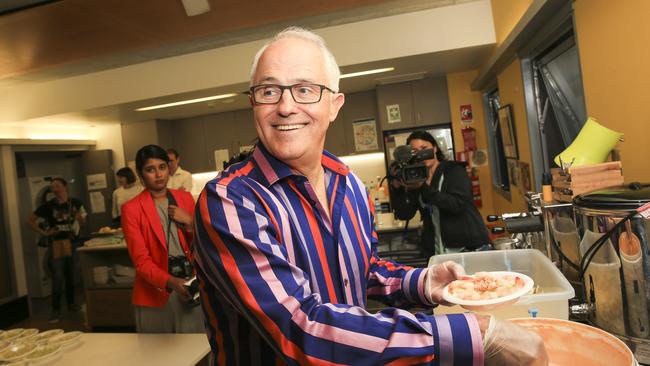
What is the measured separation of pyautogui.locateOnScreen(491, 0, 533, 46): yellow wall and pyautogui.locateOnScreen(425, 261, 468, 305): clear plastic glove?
7.34ft

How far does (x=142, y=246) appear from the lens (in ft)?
7.29

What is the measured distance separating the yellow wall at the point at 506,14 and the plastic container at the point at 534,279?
191 cm

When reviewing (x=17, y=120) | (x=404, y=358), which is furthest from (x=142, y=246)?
(x=17, y=120)

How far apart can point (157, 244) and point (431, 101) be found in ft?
12.3

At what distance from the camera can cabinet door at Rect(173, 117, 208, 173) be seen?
5941 mm

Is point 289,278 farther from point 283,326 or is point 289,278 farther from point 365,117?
point 365,117

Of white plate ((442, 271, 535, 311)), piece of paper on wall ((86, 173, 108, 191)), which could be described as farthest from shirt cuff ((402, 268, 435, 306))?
piece of paper on wall ((86, 173, 108, 191))

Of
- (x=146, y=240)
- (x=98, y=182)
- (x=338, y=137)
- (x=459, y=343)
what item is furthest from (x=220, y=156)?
(x=459, y=343)

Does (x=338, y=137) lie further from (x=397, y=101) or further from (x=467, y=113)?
(x=467, y=113)

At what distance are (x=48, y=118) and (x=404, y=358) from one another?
18.6 feet

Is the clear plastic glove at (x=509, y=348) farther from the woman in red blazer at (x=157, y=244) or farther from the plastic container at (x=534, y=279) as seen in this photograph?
the woman in red blazer at (x=157, y=244)

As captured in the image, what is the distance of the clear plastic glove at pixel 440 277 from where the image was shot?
3.18 feet

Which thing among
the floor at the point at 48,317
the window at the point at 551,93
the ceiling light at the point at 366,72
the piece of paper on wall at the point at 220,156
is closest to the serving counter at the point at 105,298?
the floor at the point at 48,317

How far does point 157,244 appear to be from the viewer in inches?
89.4
